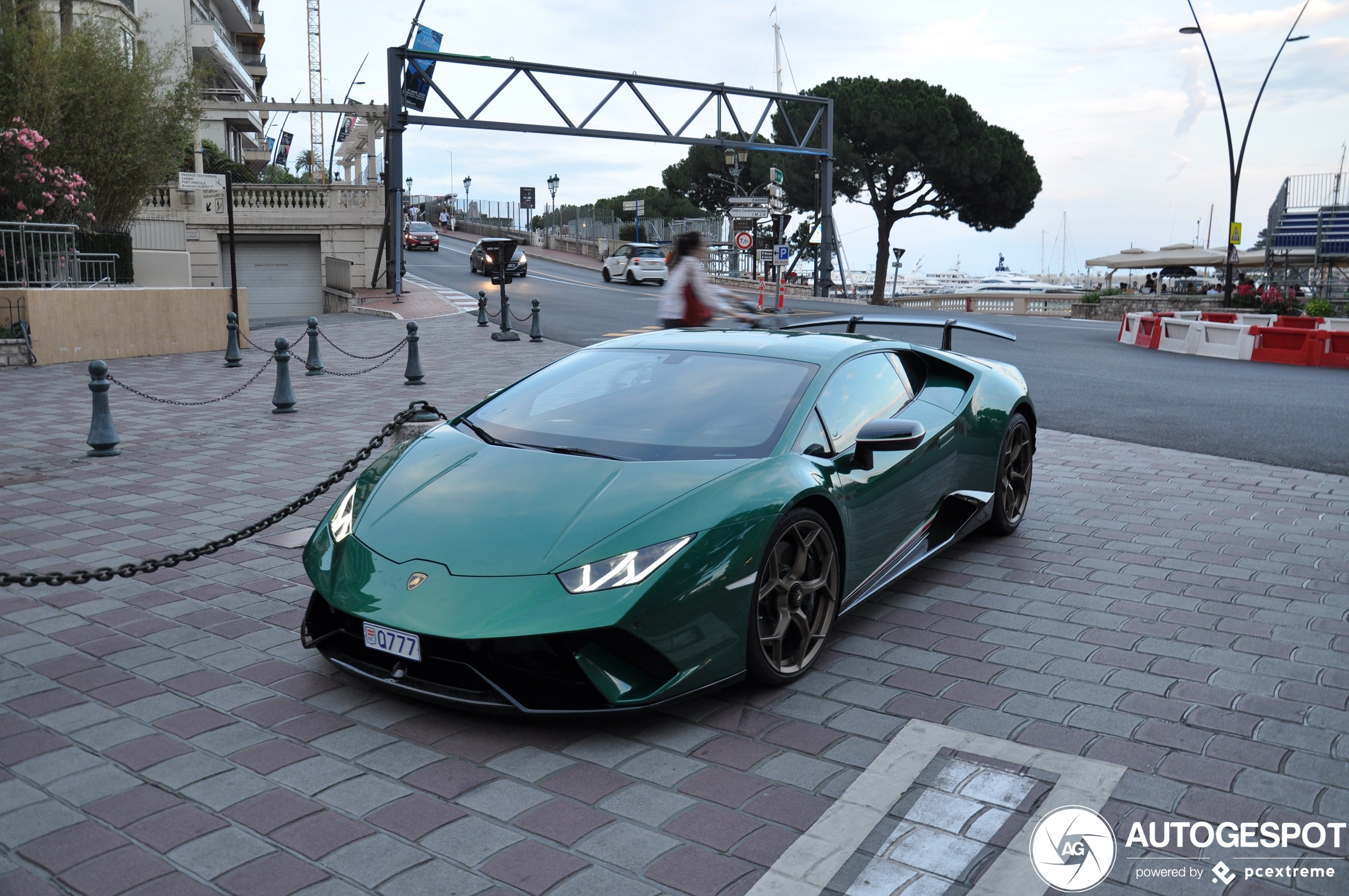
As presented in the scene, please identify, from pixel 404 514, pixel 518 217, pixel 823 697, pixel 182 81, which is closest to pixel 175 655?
pixel 404 514

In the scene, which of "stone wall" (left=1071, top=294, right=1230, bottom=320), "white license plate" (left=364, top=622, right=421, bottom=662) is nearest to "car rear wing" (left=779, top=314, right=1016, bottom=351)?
"white license plate" (left=364, top=622, right=421, bottom=662)

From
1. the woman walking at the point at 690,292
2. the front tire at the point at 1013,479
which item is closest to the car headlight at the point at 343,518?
the front tire at the point at 1013,479

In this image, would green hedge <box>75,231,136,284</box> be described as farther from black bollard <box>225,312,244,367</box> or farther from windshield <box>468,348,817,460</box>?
windshield <box>468,348,817,460</box>

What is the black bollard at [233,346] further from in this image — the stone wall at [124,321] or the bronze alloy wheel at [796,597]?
the bronze alloy wheel at [796,597]

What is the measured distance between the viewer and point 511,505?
3.80 metres

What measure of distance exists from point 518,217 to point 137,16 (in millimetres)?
39437

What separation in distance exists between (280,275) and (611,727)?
132ft

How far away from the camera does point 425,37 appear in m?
29.6

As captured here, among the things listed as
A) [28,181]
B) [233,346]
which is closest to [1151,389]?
[233,346]

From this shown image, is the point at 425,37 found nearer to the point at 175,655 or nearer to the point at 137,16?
the point at 137,16

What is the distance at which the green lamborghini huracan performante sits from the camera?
3.38 metres

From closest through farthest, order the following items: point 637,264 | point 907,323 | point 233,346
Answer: point 907,323, point 233,346, point 637,264

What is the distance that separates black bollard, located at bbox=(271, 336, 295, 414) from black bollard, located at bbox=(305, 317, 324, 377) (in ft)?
10.3

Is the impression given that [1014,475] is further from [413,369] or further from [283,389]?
[413,369]
